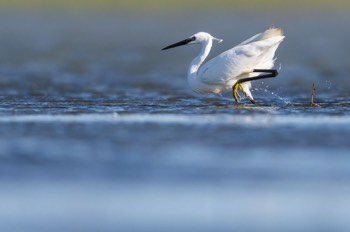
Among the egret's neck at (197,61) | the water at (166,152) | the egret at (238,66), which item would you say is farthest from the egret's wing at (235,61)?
the water at (166,152)

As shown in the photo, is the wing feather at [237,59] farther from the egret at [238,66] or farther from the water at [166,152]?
the water at [166,152]

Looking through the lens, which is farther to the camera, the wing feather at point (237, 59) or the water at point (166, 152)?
the wing feather at point (237, 59)

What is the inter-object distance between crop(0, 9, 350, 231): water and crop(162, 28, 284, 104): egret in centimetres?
34

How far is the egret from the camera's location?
1429cm

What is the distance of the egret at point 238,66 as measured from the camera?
563 inches

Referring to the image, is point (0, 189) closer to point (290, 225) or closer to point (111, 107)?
point (290, 225)

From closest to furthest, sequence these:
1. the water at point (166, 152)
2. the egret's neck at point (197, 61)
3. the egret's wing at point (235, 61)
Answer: the water at point (166, 152) → the egret's wing at point (235, 61) → the egret's neck at point (197, 61)

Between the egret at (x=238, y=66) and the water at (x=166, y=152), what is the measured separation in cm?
34

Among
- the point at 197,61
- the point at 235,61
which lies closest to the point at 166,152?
the point at 235,61

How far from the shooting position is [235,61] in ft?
47.0

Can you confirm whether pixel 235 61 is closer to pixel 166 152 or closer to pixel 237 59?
pixel 237 59

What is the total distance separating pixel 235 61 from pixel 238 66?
9 cm

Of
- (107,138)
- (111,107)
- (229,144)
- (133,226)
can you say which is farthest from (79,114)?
(133,226)

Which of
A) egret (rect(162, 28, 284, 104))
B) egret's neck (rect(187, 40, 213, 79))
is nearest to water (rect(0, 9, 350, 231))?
egret (rect(162, 28, 284, 104))
